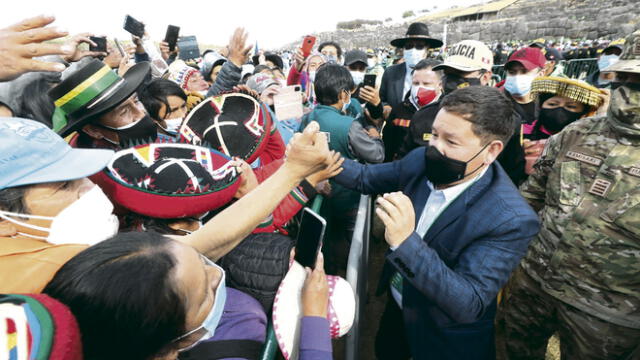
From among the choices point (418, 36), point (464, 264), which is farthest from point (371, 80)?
point (464, 264)

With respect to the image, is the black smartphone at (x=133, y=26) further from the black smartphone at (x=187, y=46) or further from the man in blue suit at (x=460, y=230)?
the black smartphone at (x=187, y=46)

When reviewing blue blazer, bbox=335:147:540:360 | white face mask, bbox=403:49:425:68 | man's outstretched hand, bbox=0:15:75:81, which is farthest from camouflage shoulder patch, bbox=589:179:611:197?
white face mask, bbox=403:49:425:68

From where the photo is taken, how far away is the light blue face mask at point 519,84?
3813mm

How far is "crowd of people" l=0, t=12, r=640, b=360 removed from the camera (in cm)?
83

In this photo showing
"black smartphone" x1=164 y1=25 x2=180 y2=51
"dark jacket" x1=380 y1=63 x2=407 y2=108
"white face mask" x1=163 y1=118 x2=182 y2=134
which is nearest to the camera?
"white face mask" x1=163 y1=118 x2=182 y2=134

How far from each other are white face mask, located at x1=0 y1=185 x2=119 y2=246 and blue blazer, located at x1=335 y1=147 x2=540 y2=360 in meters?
1.33

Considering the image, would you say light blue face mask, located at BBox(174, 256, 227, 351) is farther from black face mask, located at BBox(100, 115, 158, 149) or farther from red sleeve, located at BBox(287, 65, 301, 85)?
red sleeve, located at BBox(287, 65, 301, 85)

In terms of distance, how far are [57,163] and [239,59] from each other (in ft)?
7.37

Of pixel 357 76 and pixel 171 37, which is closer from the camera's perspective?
pixel 171 37

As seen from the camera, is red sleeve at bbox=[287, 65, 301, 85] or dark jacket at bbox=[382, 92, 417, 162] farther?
red sleeve at bbox=[287, 65, 301, 85]

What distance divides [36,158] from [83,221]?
0.30m

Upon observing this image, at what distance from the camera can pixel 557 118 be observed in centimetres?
284

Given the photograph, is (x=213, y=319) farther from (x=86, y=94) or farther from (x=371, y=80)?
(x=371, y=80)

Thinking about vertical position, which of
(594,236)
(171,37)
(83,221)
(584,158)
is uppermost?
(171,37)
